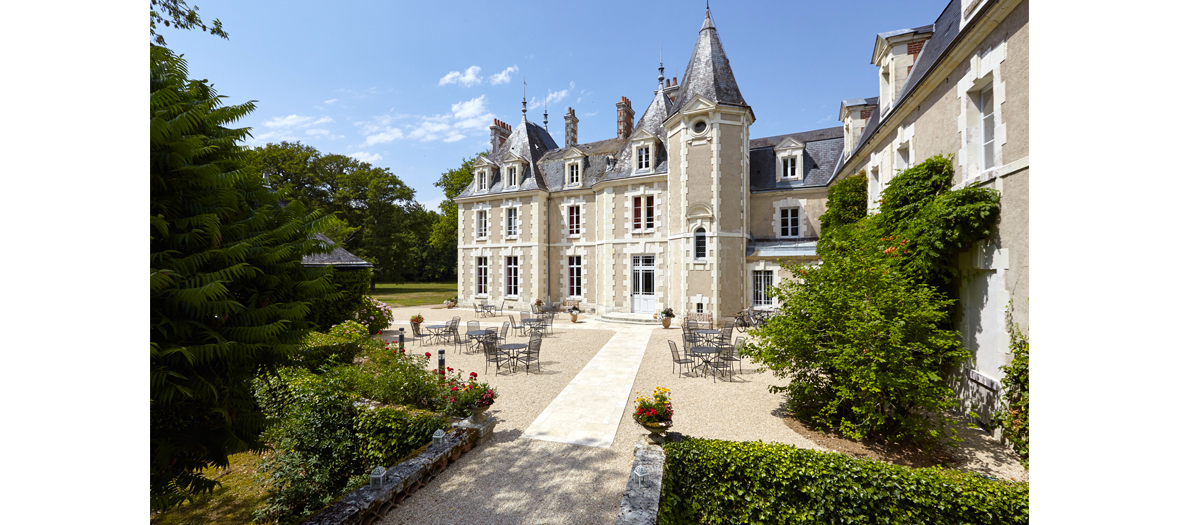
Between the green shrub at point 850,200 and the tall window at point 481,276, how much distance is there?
55.4ft

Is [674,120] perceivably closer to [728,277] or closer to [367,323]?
[728,277]

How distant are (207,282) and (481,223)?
2195 cm

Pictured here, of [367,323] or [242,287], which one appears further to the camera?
[367,323]

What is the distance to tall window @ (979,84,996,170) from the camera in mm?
6023

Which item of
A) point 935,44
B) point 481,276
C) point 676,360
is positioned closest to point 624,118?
point 481,276

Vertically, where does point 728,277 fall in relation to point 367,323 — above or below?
above

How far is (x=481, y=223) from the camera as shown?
23453 mm

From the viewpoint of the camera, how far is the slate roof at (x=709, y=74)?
1638 centimetres
